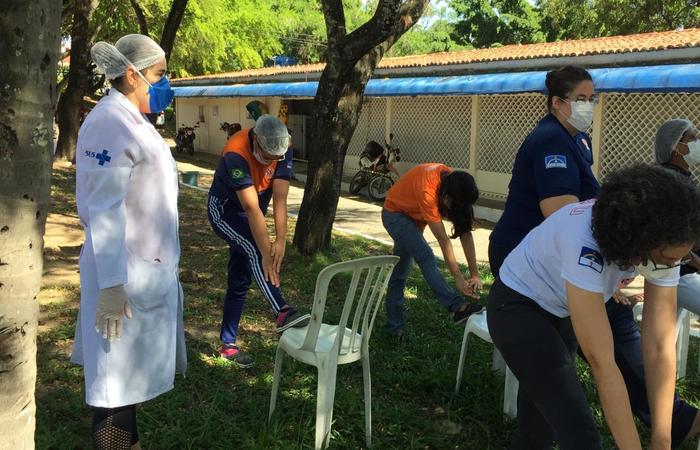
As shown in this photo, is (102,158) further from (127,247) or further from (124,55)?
(124,55)

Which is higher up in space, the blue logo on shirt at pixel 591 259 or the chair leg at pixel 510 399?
the blue logo on shirt at pixel 591 259

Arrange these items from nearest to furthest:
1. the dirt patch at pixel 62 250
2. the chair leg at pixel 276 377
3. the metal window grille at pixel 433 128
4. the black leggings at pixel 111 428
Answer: the black leggings at pixel 111 428
the chair leg at pixel 276 377
the dirt patch at pixel 62 250
the metal window grille at pixel 433 128

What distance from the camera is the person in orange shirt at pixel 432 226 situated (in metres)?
3.78

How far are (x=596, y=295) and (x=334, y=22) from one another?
5.24m

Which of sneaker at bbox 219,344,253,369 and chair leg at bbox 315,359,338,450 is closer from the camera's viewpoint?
chair leg at bbox 315,359,338,450

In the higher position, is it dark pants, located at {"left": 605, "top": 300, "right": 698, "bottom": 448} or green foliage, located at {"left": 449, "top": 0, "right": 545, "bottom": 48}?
green foliage, located at {"left": 449, "top": 0, "right": 545, "bottom": 48}

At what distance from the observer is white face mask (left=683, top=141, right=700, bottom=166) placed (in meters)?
3.25

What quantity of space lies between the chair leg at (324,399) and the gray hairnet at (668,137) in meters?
2.01

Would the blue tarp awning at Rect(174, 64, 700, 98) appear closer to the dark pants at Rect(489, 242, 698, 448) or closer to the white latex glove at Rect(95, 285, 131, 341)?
the dark pants at Rect(489, 242, 698, 448)

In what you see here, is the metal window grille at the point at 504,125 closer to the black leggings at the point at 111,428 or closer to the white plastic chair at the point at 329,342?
the white plastic chair at the point at 329,342

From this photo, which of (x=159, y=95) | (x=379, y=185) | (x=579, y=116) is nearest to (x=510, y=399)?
(x=579, y=116)

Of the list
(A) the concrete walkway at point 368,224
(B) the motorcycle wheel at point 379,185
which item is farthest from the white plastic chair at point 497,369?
(B) the motorcycle wheel at point 379,185

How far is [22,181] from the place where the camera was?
67.8 inches

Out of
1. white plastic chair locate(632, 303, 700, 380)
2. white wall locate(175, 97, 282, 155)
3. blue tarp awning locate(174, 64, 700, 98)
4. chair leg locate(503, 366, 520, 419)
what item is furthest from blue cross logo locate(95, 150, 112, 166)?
white wall locate(175, 97, 282, 155)
